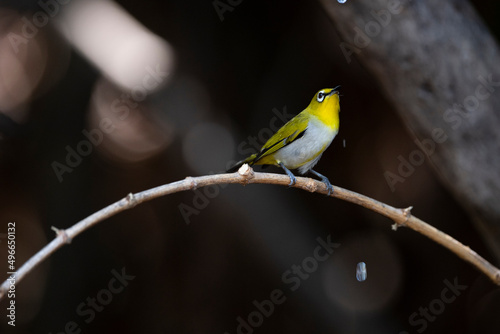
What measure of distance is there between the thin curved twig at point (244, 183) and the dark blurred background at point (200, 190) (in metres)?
2.04

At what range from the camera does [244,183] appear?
6.99 ft

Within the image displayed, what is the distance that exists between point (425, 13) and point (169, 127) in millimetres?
2219

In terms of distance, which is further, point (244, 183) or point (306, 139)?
point (306, 139)

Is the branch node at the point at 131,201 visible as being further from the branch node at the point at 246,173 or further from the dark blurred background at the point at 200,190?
the dark blurred background at the point at 200,190

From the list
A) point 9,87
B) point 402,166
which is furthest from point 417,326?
point 9,87

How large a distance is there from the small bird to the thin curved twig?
0.25 meters

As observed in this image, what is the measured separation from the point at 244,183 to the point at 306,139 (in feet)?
2.50

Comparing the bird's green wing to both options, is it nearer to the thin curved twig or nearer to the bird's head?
the bird's head

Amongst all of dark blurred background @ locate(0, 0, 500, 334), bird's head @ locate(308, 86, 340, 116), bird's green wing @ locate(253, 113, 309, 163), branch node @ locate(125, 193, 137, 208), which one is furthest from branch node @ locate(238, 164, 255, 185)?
dark blurred background @ locate(0, 0, 500, 334)

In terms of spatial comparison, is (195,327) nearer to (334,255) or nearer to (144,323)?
(144,323)

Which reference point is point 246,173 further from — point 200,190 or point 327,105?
point 200,190

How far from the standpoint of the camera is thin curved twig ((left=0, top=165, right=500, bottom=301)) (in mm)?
Answer: 1675

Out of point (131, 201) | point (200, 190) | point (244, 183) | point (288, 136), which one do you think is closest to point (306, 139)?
point (288, 136)

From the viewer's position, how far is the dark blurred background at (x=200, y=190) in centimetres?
440
